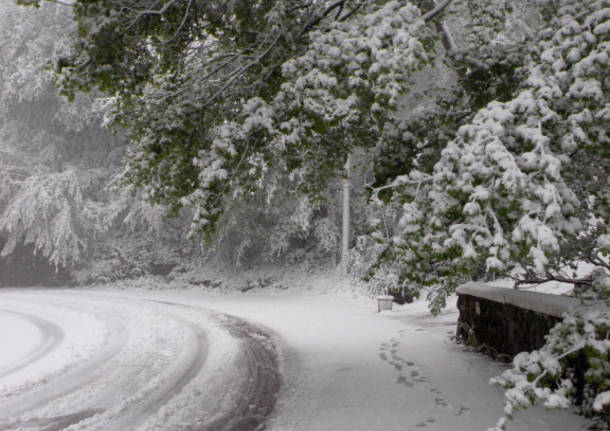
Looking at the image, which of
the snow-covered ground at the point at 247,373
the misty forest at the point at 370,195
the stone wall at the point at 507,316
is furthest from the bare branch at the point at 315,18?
the snow-covered ground at the point at 247,373

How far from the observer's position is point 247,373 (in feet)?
23.1

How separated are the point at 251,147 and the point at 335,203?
14.8 m

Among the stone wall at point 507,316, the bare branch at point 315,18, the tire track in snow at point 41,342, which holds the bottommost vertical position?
the tire track in snow at point 41,342

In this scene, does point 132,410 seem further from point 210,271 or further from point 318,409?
point 210,271

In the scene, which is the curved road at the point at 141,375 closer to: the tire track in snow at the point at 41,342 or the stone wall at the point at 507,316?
the tire track in snow at the point at 41,342

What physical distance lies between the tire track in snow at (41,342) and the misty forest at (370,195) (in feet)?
0.27

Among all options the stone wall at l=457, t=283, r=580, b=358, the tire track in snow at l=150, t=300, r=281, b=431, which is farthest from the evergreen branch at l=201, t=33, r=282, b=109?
the stone wall at l=457, t=283, r=580, b=358

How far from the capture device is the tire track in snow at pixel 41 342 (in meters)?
7.79

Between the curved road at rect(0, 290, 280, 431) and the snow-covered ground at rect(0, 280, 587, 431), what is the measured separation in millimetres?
24

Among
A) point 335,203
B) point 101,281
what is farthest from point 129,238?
point 335,203

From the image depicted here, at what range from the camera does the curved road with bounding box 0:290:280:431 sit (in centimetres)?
529

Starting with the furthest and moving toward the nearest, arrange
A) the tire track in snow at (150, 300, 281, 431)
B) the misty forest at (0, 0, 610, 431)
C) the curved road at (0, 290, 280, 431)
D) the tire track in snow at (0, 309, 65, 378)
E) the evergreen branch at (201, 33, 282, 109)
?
the tire track in snow at (0, 309, 65, 378), the curved road at (0, 290, 280, 431), the evergreen branch at (201, 33, 282, 109), the tire track in snow at (150, 300, 281, 431), the misty forest at (0, 0, 610, 431)

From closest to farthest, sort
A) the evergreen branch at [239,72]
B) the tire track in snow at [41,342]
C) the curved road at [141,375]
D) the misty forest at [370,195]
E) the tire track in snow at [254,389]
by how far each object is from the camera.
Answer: the misty forest at [370,195]
the tire track in snow at [254,389]
the evergreen branch at [239,72]
the curved road at [141,375]
the tire track in snow at [41,342]

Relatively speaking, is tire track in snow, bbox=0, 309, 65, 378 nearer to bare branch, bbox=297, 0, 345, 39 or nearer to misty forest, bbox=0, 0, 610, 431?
misty forest, bbox=0, 0, 610, 431
